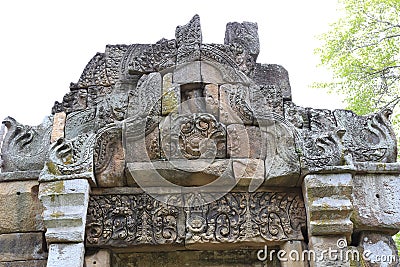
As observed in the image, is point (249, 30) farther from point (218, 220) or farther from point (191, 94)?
point (218, 220)

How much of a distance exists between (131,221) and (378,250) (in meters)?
2.24

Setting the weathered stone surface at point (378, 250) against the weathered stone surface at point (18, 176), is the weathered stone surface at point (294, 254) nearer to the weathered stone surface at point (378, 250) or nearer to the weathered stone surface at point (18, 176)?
the weathered stone surface at point (378, 250)

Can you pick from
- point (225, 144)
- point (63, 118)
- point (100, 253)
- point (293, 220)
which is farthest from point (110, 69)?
point (293, 220)

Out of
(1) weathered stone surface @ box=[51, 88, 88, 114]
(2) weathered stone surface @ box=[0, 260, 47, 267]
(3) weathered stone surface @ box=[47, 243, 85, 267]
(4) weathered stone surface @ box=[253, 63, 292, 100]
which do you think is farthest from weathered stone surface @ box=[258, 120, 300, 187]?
(2) weathered stone surface @ box=[0, 260, 47, 267]

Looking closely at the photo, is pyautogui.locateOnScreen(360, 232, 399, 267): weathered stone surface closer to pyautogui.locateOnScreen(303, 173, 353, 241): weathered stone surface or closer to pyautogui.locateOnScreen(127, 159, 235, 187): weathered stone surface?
pyautogui.locateOnScreen(303, 173, 353, 241): weathered stone surface

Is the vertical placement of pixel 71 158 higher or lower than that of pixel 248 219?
higher

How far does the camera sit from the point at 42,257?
427 centimetres

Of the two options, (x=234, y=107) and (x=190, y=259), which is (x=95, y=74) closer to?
(x=234, y=107)

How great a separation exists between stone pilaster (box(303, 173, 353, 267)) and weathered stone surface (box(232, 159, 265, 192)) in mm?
419

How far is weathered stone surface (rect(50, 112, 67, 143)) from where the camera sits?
464cm

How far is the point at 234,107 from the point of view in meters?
4.52

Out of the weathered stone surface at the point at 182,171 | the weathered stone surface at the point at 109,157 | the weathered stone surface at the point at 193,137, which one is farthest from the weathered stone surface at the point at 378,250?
the weathered stone surface at the point at 109,157

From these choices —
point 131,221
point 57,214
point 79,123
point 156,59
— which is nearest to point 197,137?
point 131,221

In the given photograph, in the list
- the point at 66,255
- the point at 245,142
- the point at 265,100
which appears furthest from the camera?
the point at 265,100
